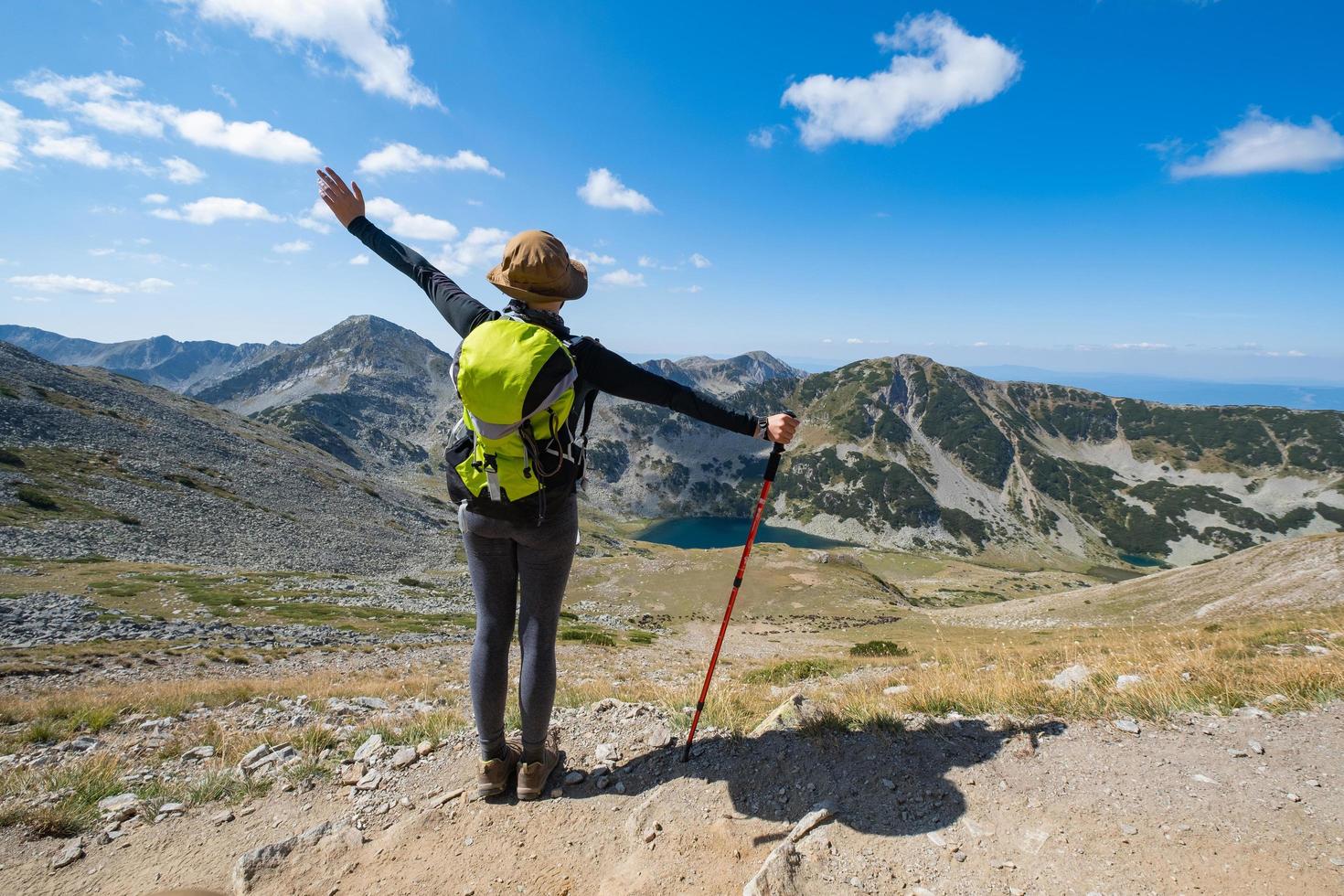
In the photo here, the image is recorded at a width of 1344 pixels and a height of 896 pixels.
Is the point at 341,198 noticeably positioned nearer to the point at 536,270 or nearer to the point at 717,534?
the point at 536,270

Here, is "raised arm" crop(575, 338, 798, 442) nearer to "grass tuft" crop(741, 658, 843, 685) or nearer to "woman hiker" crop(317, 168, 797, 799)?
"woman hiker" crop(317, 168, 797, 799)

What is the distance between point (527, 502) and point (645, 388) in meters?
1.19

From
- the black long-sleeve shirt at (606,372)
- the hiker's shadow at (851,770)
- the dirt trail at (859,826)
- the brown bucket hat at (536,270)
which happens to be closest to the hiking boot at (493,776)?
the dirt trail at (859,826)

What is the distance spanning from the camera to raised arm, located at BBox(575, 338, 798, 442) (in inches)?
154

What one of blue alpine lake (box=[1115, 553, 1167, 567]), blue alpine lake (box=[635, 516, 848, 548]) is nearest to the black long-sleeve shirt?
blue alpine lake (box=[635, 516, 848, 548])

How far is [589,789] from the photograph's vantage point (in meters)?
4.44

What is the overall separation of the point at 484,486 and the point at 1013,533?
20870 centimetres

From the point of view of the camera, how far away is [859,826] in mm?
3785

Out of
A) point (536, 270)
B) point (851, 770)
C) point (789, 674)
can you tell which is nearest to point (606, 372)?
point (536, 270)

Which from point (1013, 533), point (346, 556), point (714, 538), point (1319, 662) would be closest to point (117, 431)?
point (346, 556)

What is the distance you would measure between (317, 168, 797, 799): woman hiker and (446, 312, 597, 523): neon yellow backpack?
0.01 m

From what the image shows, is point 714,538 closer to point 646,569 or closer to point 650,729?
point 646,569

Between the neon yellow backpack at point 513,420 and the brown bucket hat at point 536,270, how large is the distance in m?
0.22

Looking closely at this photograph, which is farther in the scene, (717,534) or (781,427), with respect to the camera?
(717,534)
